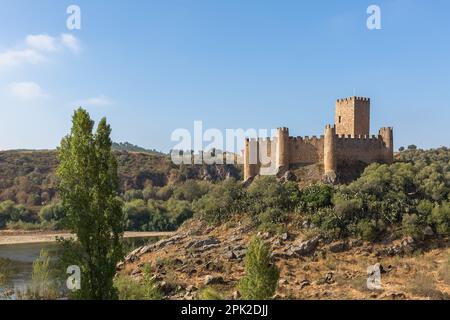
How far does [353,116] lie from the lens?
34000 millimetres

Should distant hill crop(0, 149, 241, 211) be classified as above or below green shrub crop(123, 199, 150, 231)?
above

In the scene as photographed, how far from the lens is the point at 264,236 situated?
29281mm

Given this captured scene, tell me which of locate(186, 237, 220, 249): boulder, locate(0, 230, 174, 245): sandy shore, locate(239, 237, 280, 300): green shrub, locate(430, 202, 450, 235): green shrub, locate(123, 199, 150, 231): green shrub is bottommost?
locate(0, 230, 174, 245): sandy shore

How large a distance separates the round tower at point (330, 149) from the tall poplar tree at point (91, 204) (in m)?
19.3

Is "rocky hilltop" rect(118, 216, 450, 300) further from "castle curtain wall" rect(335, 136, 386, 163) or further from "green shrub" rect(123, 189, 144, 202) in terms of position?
"green shrub" rect(123, 189, 144, 202)

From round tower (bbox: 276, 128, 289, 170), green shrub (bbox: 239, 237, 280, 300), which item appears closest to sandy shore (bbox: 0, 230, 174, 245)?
round tower (bbox: 276, 128, 289, 170)

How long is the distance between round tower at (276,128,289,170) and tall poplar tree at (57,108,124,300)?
18959mm

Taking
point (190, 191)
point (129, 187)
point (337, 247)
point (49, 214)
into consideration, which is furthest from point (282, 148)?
point (129, 187)

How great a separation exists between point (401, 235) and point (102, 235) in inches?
752

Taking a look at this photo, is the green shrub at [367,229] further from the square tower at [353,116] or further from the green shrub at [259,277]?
the green shrub at [259,277]

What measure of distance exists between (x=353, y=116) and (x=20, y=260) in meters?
29.1

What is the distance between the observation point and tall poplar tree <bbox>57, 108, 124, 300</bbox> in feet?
52.0

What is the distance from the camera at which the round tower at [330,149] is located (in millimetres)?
32688
